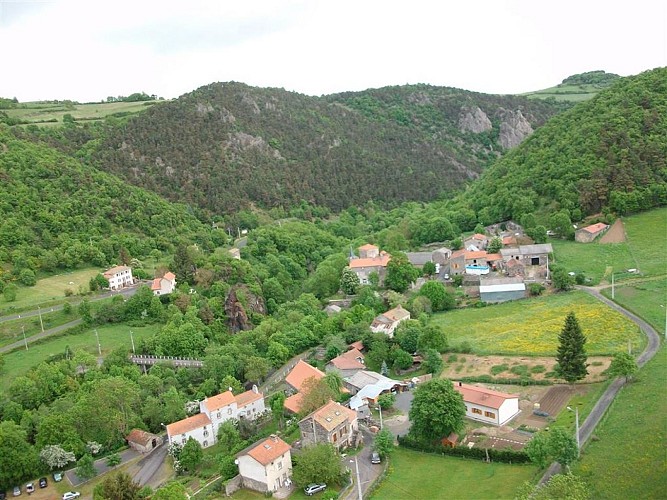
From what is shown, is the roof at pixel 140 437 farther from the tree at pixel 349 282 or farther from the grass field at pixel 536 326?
the tree at pixel 349 282

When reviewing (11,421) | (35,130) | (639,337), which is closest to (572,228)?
(639,337)

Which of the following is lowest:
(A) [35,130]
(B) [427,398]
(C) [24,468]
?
(C) [24,468]

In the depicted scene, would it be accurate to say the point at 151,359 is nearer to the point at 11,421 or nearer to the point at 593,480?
the point at 11,421

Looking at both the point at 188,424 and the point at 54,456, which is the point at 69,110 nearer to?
the point at 54,456

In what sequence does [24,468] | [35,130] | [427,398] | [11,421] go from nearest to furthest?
1. [427,398]
2. [24,468]
3. [11,421]
4. [35,130]

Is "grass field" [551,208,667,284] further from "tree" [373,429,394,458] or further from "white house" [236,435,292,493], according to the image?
"white house" [236,435,292,493]

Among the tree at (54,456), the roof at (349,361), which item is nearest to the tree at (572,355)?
the roof at (349,361)
